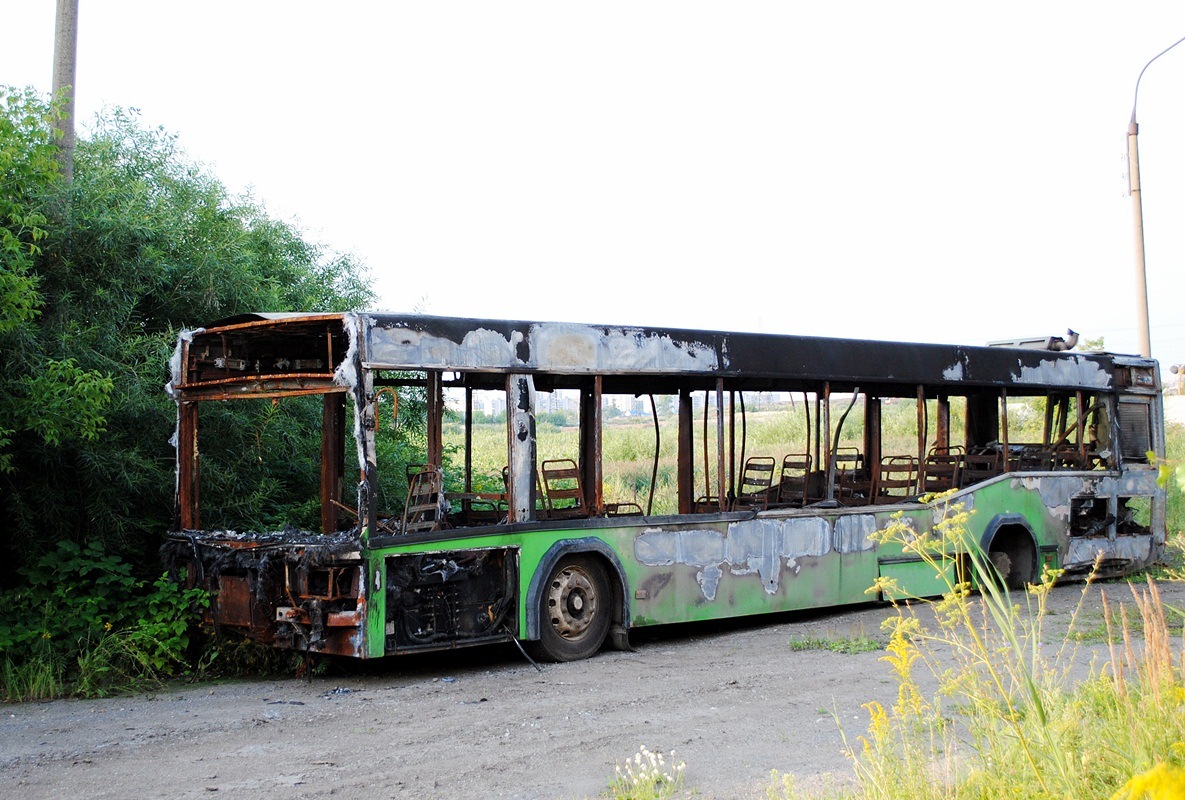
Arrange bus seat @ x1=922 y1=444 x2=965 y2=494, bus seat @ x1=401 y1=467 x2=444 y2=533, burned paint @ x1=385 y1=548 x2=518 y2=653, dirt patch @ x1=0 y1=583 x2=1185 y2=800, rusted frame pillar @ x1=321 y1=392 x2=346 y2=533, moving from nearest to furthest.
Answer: dirt patch @ x1=0 y1=583 x2=1185 y2=800
burned paint @ x1=385 y1=548 x2=518 y2=653
bus seat @ x1=401 y1=467 x2=444 y2=533
rusted frame pillar @ x1=321 y1=392 x2=346 y2=533
bus seat @ x1=922 y1=444 x2=965 y2=494

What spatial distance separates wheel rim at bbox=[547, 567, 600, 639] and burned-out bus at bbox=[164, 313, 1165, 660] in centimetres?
2

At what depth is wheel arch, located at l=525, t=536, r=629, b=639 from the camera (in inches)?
365

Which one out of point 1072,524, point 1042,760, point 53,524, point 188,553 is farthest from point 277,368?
point 1072,524

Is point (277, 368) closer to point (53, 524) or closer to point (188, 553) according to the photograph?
point (188, 553)

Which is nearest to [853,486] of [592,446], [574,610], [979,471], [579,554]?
[979,471]

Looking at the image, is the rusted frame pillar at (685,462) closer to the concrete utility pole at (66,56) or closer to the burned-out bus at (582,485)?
the burned-out bus at (582,485)

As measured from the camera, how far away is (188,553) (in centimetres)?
941

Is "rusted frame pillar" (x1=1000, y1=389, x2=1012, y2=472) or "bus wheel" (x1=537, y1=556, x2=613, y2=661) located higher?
"rusted frame pillar" (x1=1000, y1=389, x2=1012, y2=472)

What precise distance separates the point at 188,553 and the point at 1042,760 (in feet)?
23.2

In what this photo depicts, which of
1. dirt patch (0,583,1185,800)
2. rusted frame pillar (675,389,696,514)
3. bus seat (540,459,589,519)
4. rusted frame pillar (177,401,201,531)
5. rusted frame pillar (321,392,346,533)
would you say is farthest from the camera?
rusted frame pillar (675,389,696,514)

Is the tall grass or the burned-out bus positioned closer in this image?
the tall grass

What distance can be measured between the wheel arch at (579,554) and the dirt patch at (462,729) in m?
0.37

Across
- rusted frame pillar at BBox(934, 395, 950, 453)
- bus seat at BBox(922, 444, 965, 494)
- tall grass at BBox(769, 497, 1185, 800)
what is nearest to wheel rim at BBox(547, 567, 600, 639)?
tall grass at BBox(769, 497, 1185, 800)

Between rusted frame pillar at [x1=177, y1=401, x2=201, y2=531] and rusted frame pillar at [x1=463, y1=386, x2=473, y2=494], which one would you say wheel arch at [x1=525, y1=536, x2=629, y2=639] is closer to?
rusted frame pillar at [x1=463, y1=386, x2=473, y2=494]
